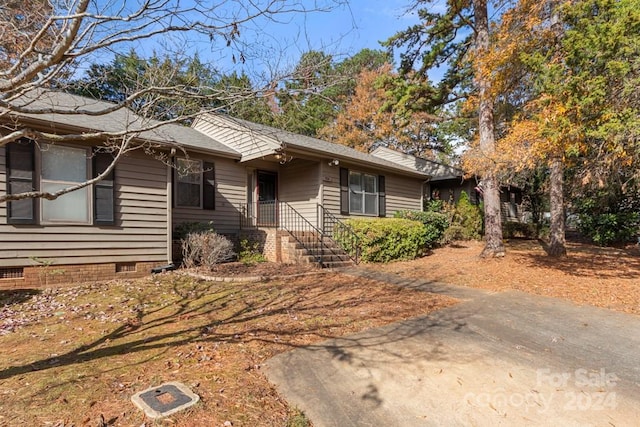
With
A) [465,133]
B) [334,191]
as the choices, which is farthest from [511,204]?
[334,191]

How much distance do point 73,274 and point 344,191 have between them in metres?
8.04

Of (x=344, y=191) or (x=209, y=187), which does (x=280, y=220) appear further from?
(x=209, y=187)

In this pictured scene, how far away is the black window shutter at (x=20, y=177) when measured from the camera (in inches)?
253

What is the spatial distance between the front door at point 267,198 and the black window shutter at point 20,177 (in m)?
6.31

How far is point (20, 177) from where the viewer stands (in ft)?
21.3

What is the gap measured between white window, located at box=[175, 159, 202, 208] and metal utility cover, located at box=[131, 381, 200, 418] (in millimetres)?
7920

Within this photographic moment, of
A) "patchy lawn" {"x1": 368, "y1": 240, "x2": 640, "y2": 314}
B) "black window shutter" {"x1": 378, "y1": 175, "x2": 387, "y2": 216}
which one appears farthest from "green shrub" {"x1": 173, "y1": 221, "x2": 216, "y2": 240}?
"black window shutter" {"x1": 378, "y1": 175, "x2": 387, "y2": 216}

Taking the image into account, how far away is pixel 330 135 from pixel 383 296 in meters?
20.6

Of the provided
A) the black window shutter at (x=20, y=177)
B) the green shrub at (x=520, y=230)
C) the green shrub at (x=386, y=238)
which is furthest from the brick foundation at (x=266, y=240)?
the green shrub at (x=520, y=230)

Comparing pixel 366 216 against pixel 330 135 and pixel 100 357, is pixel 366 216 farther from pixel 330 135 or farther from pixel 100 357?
pixel 330 135

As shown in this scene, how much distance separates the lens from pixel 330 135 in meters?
25.4

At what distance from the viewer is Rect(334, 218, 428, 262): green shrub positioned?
33.1ft

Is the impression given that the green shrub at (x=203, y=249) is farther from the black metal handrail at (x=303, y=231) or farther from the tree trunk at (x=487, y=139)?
the tree trunk at (x=487, y=139)

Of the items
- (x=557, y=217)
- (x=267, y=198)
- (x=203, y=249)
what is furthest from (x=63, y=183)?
(x=557, y=217)
